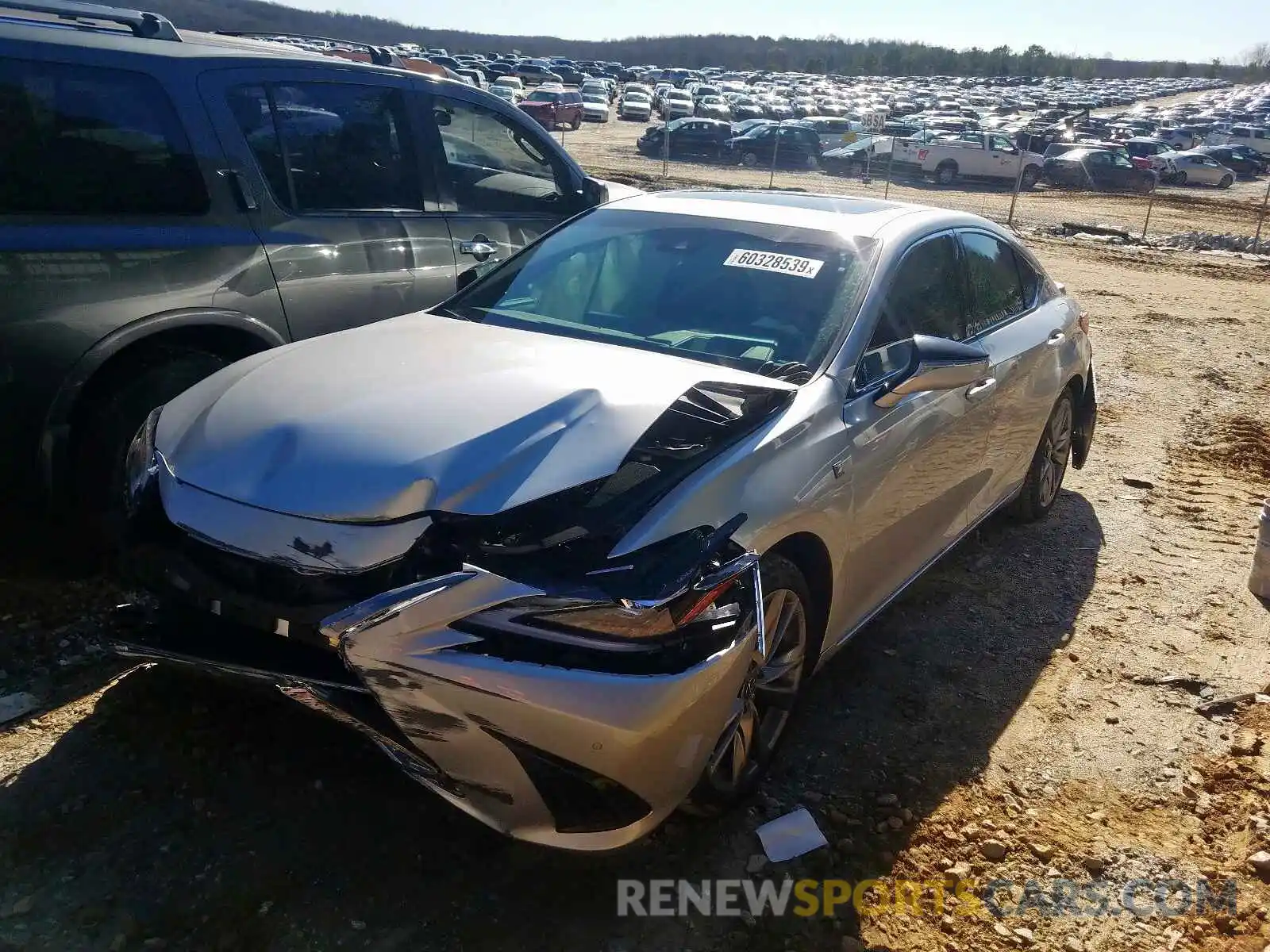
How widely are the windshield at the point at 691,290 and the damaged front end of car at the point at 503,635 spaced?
2.98 feet

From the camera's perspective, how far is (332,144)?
4543mm

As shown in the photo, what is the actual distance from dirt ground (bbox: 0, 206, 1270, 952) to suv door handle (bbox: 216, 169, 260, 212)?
5.48ft

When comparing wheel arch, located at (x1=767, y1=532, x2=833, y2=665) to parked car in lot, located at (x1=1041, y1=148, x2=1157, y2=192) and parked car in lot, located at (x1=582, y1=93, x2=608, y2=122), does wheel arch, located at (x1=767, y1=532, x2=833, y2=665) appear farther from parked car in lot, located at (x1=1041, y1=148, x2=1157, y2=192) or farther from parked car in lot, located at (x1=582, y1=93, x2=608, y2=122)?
parked car in lot, located at (x1=582, y1=93, x2=608, y2=122)

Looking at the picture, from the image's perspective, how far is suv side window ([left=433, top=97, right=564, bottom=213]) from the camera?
5059 millimetres

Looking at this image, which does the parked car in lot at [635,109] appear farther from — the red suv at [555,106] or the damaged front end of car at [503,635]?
the damaged front end of car at [503,635]

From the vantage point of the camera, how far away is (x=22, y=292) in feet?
11.1

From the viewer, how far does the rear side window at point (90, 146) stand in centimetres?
348

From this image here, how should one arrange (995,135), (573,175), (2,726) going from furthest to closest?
(995,135), (573,175), (2,726)

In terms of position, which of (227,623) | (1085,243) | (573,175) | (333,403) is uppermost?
(573,175)

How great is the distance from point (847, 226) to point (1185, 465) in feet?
13.1

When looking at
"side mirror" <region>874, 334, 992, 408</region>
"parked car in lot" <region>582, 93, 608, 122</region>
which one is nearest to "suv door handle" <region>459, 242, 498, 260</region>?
"side mirror" <region>874, 334, 992, 408</region>

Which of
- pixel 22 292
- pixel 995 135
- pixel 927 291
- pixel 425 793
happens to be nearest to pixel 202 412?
pixel 22 292

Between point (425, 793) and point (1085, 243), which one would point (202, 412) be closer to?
point (425, 793)

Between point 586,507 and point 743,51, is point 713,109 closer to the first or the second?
point 586,507
